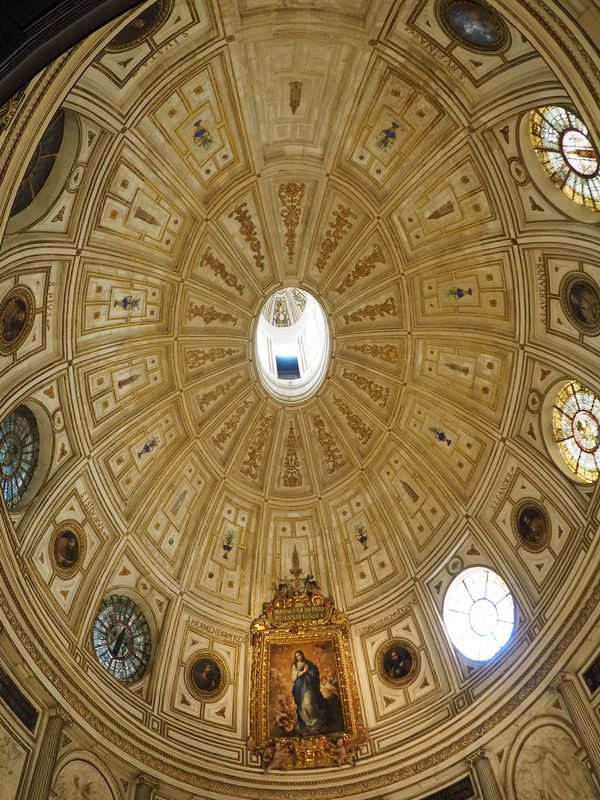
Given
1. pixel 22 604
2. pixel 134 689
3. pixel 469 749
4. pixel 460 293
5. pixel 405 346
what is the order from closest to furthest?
pixel 22 604, pixel 469 749, pixel 134 689, pixel 460 293, pixel 405 346

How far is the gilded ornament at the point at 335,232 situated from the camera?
76.2ft

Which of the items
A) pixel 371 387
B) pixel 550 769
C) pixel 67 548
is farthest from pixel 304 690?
pixel 371 387

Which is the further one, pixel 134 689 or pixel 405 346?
pixel 405 346

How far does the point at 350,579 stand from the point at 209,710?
615cm

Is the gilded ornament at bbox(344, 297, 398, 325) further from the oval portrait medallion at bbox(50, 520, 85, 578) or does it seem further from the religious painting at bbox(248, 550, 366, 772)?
the oval portrait medallion at bbox(50, 520, 85, 578)

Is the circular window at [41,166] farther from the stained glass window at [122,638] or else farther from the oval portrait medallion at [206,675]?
the oval portrait medallion at [206,675]

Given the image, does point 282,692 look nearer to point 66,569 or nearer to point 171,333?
point 66,569

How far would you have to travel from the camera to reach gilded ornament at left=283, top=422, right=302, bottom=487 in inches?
1030

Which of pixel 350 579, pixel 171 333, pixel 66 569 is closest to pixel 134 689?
pixel 66 569

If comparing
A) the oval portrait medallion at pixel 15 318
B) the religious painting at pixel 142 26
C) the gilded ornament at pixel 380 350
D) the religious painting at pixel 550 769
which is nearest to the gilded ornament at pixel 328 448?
the gilded ornament at pixel 380 350

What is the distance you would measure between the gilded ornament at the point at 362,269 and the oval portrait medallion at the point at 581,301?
6668 millimetres

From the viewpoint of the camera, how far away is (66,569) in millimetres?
19750

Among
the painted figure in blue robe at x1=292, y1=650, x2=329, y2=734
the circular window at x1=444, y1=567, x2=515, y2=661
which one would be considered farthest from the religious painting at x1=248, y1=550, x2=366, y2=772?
the circular window at x1=444, y1=567, x2=515, y2=661

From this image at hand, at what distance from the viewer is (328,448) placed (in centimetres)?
2609
